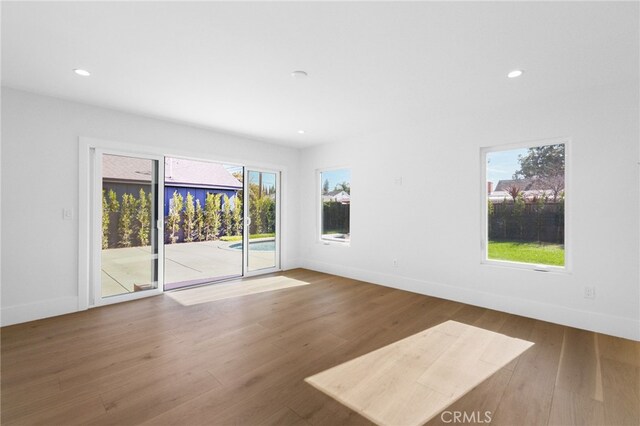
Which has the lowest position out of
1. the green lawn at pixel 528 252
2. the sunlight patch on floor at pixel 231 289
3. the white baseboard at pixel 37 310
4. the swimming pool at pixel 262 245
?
the sunlight patch on floor at pixel 231 289

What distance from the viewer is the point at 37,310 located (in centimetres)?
339

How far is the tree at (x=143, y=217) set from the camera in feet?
14.0

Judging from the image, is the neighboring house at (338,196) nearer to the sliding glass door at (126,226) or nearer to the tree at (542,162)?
the tree at (542,162)

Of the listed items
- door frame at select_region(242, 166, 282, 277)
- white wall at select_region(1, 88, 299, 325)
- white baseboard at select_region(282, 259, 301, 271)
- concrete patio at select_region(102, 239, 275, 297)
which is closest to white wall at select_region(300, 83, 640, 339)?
white baseboard at select_region(282, 259, 301, 271)

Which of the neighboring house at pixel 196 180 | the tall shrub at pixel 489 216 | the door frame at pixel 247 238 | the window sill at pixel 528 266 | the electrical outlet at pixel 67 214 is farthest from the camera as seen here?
the neighboring house at pixel 196 180

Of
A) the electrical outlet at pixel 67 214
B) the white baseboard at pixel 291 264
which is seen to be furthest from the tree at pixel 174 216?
the electrical outlet at pixel 67 214

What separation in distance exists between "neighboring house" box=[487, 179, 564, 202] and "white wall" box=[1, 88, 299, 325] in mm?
5198

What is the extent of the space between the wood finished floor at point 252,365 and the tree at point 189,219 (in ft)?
20.1

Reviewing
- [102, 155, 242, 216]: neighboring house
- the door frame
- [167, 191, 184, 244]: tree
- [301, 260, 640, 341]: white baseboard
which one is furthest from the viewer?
[102, 155, 242, 216]: neighboring house

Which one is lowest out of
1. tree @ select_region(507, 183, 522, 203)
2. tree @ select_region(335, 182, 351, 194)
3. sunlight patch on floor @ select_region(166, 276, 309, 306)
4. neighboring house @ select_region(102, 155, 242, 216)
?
sunlight patch on floor @ select_region(166, 276, 309, 306)

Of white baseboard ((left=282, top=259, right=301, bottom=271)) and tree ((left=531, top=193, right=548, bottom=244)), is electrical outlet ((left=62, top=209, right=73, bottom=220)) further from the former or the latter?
tree ((left=531, top=193, right=548, bottom=244))

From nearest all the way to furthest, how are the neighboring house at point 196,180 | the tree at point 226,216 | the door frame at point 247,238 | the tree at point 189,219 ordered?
1. the door frame at point 247,238
2. the neighboring house at point 196,180
3. the tree at point 189,219
4. the tree at point 226,216

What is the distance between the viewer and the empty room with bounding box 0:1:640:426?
1989mm

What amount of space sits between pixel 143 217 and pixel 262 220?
7.08 feet
